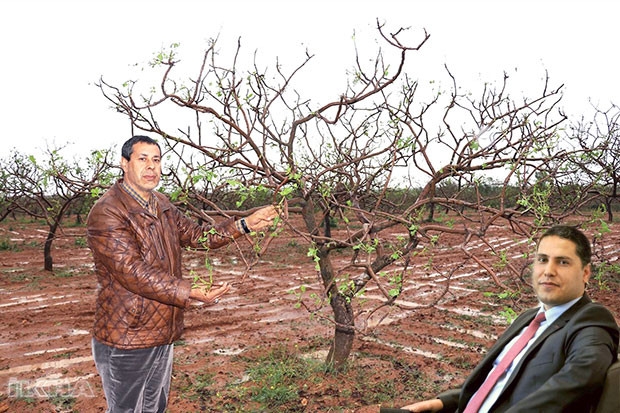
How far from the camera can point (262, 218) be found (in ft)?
11.0

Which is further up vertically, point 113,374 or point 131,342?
point 131,342

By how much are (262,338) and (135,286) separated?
14.9ft

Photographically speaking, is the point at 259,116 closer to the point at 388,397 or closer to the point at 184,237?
the point at 184,237

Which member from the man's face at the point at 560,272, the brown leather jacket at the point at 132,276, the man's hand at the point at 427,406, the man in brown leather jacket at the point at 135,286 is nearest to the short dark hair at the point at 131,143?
the man in brown leather jacket at the point at 135,286

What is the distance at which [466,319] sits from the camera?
26.3 feet

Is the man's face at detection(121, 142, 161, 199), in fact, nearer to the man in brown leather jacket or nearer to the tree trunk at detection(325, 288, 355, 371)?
the man in brown leather jacket

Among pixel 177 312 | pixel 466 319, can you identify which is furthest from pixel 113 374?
pixel 466 319

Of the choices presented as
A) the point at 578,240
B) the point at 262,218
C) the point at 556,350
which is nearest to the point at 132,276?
the point at 262,218

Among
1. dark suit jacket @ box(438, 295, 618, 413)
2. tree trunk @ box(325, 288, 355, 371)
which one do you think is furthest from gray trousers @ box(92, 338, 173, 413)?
tree trunk @ box(325, 288, 355, 371)

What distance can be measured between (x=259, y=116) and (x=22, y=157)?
18.2 meters

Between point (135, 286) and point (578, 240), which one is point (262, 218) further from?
point (578, 240)

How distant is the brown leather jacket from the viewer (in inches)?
106

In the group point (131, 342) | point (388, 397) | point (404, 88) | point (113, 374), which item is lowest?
point (388, 397)

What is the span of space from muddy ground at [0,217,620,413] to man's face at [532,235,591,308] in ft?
3.58
